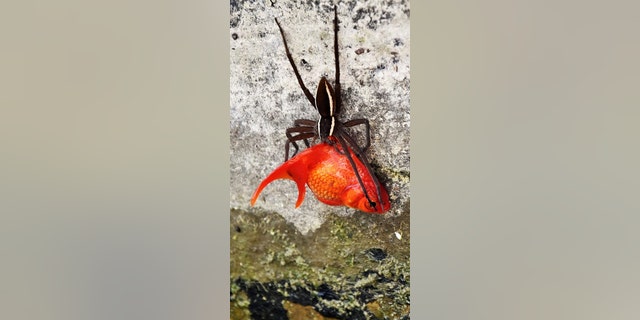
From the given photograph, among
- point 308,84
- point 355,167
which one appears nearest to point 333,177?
point 355,167

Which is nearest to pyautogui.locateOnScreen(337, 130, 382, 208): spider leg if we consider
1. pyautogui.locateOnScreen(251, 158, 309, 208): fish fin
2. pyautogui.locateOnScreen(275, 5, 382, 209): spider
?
pyautogui.locateOnScreen(275, 5, 382, 209): spider

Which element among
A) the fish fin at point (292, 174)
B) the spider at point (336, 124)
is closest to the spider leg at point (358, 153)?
the spider at point (336, 124)

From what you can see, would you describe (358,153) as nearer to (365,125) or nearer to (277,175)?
(365,125)

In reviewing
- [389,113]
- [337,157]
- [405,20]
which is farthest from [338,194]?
[405,20]

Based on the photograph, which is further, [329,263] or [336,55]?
[329,263]

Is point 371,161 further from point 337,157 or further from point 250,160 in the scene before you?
point 250,160
